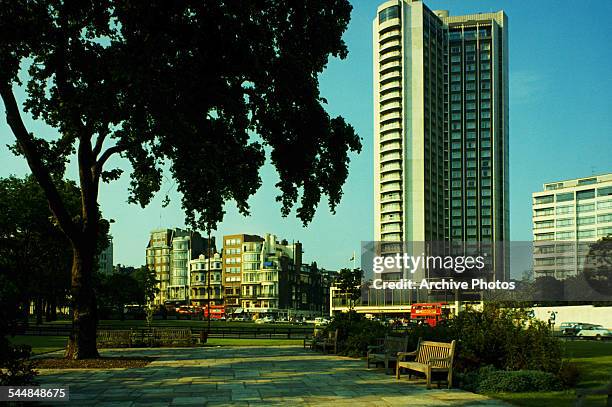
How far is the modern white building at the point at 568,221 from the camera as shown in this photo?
505 ft

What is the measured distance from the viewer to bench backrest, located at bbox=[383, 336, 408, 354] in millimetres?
17969

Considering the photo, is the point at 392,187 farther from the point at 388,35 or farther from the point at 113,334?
the point at 113,334

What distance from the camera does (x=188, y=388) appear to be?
1495 centimetres

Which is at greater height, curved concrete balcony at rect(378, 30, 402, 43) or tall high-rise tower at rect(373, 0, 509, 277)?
curved concrete balcony at rect(378, 30, 402, 43)

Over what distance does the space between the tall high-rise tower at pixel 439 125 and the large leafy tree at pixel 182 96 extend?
12044 cm

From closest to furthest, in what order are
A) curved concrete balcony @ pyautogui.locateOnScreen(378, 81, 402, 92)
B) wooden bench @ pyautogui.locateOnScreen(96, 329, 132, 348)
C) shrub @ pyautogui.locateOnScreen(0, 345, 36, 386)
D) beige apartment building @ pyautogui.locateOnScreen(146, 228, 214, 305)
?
shrub @ pyautogui.locateOnScreen(0, 345, 36, 386)
wooden bench @ pyautogui.locateOnScreen(96, 329, 132, 348)
curved concrete balcony @ pyautogui.locateOnScreen(378, 81, 402, 92)
beige apartment building @ pyautogui.locateOnScreen(146, 228, 214, 305)

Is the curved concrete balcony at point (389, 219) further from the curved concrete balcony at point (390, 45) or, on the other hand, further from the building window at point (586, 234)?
the building window at point (586, 234)

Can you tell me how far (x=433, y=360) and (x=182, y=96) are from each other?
32.9 ft

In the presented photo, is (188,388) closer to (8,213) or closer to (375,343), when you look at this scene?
(375,343)

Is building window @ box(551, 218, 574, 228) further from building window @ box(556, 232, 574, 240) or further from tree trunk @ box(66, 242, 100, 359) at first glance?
tree trunk @ box(66, 242, 100, 359)

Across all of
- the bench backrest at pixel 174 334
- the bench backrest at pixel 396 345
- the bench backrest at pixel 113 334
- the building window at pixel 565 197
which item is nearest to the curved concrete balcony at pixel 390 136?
the building window at pixel 565 197

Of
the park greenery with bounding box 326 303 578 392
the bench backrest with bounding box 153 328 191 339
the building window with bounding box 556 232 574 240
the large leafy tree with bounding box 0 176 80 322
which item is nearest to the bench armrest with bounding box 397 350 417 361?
the park greenery with bounding box 326 303 578 392

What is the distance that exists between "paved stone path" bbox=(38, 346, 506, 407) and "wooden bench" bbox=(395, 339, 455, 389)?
0.40 m

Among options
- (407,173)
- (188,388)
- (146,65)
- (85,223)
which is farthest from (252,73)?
(407,173)
